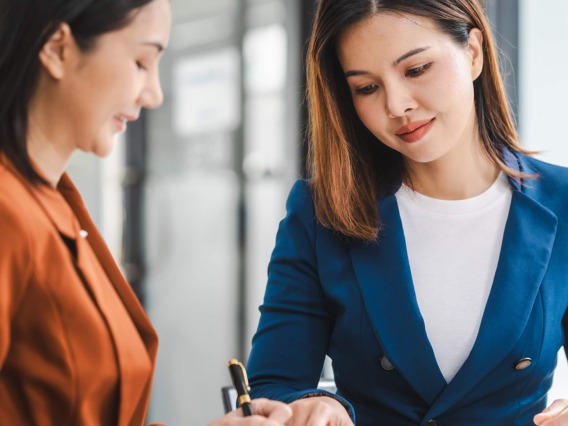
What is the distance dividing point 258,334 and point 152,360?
1.65ft

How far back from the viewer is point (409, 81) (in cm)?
135

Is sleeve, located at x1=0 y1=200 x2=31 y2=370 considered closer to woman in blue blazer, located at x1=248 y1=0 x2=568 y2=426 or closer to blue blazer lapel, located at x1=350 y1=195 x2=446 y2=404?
woman in blue blazer, located at x1=248 y1=0 x2=568 y2=426

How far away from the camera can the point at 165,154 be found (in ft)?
12.5

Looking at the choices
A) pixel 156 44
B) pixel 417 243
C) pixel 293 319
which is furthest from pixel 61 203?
pixel 417 243

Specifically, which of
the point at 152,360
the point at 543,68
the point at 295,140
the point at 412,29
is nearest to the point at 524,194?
the point at 412,29

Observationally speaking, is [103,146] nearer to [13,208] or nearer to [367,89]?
[13,208]

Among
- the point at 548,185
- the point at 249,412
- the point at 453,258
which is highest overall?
the point at 548,185

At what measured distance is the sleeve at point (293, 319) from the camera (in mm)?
1413

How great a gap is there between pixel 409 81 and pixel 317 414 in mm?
595

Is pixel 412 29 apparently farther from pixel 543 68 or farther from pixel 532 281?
pixel 543 68

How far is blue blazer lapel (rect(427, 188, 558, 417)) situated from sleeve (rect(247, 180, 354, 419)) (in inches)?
9.7

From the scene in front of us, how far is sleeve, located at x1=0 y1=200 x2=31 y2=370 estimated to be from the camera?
77cm

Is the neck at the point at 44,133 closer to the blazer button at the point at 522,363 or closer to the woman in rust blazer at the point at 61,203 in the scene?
the woman in rust blazer at the point at 61,203

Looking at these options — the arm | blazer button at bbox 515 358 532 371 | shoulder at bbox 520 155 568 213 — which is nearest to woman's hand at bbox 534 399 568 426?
the arm
